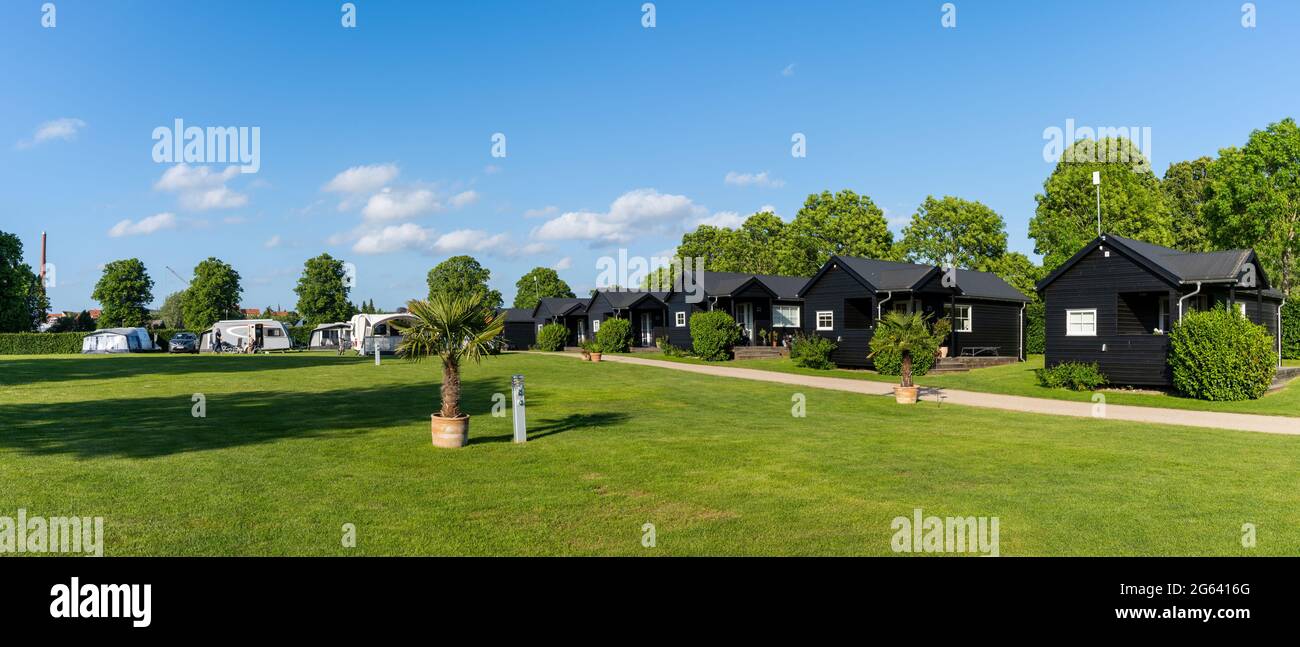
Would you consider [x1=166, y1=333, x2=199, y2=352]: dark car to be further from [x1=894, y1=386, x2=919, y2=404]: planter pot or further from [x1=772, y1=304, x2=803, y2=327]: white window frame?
[x1=894, y1=386, x2=919, y2=404]: planter pot

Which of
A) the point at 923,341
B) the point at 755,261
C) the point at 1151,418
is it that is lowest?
the point at 1151,418

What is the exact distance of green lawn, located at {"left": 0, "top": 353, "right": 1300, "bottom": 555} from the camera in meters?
6.50

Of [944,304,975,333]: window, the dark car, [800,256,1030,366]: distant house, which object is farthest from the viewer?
the dark car

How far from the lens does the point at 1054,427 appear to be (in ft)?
48.4

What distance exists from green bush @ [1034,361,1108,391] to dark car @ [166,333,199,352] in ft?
193

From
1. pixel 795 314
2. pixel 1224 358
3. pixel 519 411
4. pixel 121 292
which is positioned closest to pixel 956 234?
pixel 795 314

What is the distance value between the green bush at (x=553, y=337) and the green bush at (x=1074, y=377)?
34866 mm

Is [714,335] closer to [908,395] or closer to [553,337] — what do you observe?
[908,395]

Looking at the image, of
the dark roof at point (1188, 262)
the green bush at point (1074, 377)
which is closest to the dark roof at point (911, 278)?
the dark roof at point (1188, 262)

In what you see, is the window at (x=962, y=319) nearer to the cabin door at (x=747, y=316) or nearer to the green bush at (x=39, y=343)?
the cabin door at (x=747, y=316)

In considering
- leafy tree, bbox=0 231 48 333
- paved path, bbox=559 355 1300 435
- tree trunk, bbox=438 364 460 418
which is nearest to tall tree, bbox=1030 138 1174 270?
paved path, bbox=559 355 1300 435
